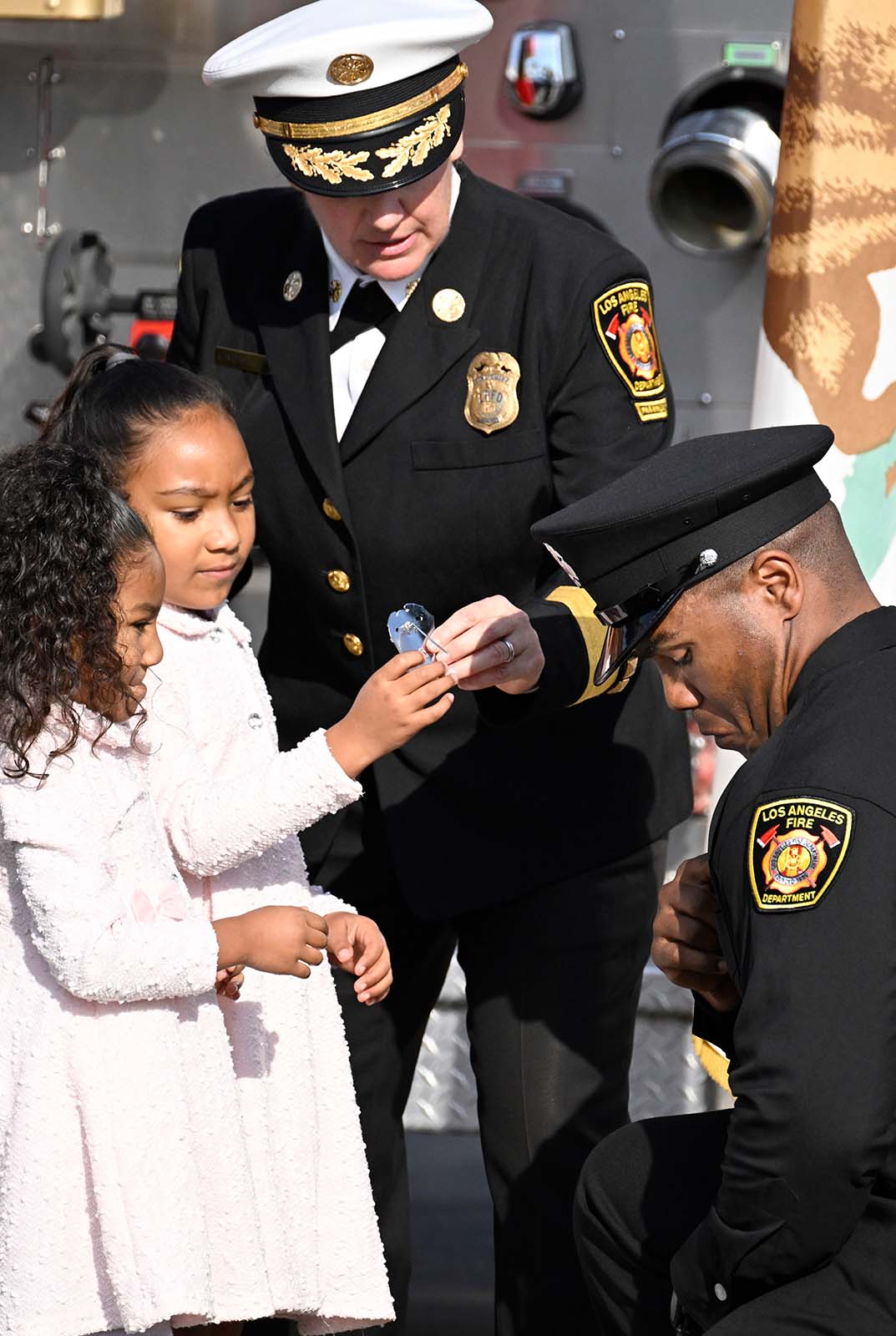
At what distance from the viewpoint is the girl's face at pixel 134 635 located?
6.64 feet

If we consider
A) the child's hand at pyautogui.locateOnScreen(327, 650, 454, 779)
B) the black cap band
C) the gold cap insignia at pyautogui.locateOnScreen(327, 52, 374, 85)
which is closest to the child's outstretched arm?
the child's hand at pyautogui.locateOnScreen(327, 650, 454, 779)

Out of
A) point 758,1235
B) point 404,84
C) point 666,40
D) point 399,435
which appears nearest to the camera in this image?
point 758,1235

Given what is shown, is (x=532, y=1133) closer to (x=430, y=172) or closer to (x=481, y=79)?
(x=430, y=172)

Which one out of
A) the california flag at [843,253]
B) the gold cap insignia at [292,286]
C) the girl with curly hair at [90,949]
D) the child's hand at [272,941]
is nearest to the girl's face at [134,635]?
the girl with curly hair at [90,949]

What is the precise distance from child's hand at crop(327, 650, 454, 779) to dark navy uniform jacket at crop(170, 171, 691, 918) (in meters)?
0.24

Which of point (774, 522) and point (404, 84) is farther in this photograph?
point (404, 84)

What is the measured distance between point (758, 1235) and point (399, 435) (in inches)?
44.5

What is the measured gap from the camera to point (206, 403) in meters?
2.33

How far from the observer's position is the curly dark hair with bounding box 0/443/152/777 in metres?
1.99

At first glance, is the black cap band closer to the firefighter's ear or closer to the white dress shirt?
the white dress shirt

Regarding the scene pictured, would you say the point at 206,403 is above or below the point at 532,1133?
above

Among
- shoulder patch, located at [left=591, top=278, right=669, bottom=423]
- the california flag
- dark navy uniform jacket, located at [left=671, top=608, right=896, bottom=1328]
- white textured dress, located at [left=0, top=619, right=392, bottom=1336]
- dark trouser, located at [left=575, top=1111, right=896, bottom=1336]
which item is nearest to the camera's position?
dark navy uniform jacket, located at [left=671, top=608, right=896, bottom=1328]

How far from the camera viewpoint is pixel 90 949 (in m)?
1.94

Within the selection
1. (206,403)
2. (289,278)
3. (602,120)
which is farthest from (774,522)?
(602,120)
